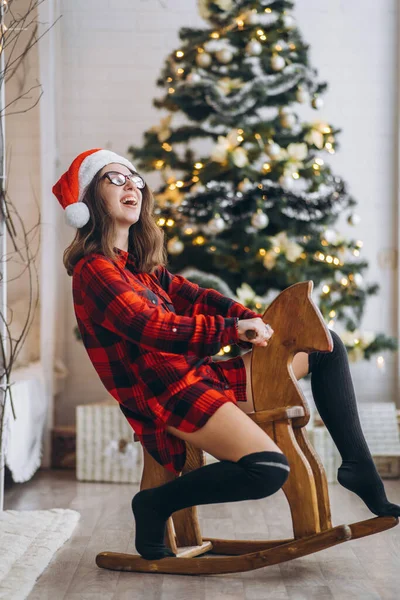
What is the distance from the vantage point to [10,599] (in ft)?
5.91

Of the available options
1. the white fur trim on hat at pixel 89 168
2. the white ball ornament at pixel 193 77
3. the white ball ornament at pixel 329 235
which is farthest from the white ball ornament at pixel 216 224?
the white fur trim on hat at pixel 89 168

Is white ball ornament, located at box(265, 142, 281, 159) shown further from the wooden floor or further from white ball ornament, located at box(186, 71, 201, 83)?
the wooden floor

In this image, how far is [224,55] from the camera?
3381 mm

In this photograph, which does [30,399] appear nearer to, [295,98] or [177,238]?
[177,238]

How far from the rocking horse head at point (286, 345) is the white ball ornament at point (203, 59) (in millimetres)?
1713

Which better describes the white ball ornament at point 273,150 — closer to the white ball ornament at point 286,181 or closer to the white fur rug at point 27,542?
the white ball ornament at point 286,181

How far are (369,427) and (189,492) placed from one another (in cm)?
175

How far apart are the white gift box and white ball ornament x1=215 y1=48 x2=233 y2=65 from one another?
156 centimetres

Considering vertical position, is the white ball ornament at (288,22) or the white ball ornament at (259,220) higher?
the white ball ornament at (288,22)

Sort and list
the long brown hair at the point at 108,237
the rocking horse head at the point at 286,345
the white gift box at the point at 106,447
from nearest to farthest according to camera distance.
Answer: the rocking horse head at the point at 286,345 → the long brown hair at the point at 108,237 → the white gift box at the point at 106,447

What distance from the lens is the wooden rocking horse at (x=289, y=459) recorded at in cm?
193

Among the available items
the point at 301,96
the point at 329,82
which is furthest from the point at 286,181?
the point at 329,82

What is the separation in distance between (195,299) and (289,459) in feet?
1.75

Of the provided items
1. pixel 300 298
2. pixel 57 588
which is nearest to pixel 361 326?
pixel 300 298
